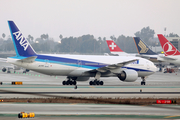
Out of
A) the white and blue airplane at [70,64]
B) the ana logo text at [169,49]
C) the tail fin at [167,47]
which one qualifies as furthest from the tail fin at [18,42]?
the ana logo text at [169,49]

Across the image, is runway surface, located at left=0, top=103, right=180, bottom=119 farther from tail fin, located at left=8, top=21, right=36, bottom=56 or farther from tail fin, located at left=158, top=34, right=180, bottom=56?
tail fin, located at left=158, top=34, right=180, bottom=56

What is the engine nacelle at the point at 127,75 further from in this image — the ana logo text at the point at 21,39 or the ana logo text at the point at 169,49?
the ana logo text at the point at 21,39

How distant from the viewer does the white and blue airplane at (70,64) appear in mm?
34812

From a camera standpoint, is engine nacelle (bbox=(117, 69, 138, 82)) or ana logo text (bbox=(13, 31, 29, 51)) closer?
ana logo text (bbox=(13, 31, 29, 51))

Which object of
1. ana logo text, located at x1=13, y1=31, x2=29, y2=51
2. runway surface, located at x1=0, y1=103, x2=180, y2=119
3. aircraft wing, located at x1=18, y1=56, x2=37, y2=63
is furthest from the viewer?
ana logo text, located at x1=13, y1=31, x2=29, y2=51

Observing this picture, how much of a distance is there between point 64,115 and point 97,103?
509cm

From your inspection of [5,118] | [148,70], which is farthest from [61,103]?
[148,70]

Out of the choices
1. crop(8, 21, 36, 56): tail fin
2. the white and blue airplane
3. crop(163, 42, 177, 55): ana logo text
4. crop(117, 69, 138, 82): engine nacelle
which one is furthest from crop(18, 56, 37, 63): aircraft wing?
crop(163, 42, 177, 55): ana logo text

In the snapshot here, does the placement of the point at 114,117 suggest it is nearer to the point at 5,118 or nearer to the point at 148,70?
the point at 5,118

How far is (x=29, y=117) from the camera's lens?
14.1 m

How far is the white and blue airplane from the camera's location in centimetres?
3481

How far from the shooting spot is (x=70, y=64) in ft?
119

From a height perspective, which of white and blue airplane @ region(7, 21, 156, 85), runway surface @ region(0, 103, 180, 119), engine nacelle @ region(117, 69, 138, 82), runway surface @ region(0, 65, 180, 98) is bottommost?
runway surface @ region(0, 103, 180, 119)

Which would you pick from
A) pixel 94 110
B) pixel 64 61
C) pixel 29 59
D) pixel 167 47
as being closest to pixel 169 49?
pixel 167 47
